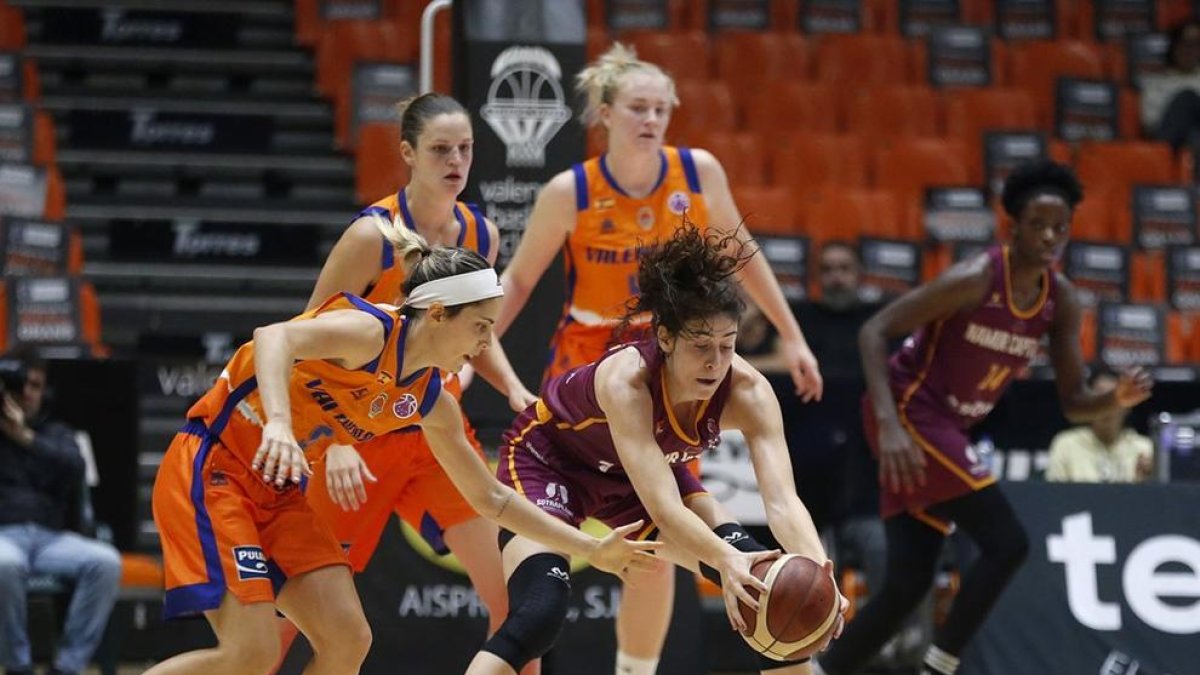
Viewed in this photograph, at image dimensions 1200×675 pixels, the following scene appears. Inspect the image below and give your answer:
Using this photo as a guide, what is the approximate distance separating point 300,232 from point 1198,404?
5.58 metres

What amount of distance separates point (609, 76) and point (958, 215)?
6525 millimetres

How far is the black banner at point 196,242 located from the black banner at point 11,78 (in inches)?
42.0

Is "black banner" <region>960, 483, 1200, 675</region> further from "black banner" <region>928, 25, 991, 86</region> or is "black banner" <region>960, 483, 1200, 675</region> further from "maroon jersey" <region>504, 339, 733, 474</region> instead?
"black banner" <region>928, 25, 991, 86</region>

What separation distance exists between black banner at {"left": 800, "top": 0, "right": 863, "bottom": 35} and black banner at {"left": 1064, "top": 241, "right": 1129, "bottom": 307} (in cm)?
290

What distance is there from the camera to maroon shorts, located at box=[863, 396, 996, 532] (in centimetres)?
628

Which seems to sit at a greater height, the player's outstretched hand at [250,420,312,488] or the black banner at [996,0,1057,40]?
the black banner at [996,0,1057,40]

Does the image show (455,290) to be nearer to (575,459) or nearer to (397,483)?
(575,459)

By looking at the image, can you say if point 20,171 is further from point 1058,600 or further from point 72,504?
point 1058,600

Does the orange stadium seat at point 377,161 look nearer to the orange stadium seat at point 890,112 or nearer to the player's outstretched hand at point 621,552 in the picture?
the orange stadium seat at point 890,112

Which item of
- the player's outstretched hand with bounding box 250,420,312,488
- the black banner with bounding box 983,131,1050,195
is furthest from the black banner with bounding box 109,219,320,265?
the player's outstretched hand with bounding box 250,420,312,488

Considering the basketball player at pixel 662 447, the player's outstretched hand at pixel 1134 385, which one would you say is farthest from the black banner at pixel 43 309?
the player's outstretched hand at pixel 1134 385

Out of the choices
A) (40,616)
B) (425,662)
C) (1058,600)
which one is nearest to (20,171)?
(40,616)

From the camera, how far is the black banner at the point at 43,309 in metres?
9.44

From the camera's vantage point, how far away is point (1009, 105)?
1326 centimetres
